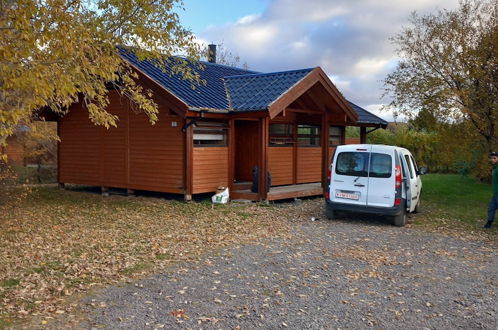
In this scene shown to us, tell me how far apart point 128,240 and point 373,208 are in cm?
520

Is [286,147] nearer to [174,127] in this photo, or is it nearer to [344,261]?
[174,127]

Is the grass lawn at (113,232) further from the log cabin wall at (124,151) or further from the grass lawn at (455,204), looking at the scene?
the log cabin wall at (124,151)

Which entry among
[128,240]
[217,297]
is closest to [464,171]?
[128,240]

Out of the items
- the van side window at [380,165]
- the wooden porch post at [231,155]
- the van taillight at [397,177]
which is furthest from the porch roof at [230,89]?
the van taillight at [397,177]

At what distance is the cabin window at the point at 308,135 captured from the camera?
1741 cm

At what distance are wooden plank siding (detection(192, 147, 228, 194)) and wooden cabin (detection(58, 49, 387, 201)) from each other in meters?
0.03

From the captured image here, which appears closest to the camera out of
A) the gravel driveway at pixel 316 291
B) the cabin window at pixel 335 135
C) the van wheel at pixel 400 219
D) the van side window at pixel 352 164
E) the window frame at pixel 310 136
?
the gravel driveway at pixel 316 291

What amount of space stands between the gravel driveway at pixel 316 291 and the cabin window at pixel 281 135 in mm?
7868

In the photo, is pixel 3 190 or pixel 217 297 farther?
pixel 3 190

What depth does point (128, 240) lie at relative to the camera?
28.6 ft

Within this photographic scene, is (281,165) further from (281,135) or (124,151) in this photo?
(124,151)

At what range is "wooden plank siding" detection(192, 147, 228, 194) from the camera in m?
13.5

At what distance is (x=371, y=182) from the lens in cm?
1039

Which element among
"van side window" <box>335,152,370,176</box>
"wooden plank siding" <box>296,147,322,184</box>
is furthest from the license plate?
"wooden plank siding" <box>296,147,322,184</box>
